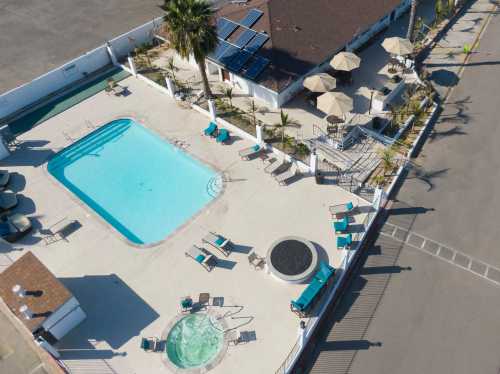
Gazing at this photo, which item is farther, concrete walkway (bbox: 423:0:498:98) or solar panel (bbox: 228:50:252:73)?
concrete walkway (bbox: 423:0:498:98)

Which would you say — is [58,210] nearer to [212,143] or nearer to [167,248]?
[167,248]

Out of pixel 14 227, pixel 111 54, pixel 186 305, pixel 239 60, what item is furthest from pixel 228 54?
pixel 186 305

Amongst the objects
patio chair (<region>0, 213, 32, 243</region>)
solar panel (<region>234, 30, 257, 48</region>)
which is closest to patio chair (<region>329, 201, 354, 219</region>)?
solar panel (<region>234, 30, 257, 48</region>)

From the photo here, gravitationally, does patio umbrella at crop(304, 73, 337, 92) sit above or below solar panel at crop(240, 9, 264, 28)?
below

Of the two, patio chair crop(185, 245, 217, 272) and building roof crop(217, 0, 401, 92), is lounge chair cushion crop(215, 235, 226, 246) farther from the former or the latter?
building roof crop(217, 0, 401, 92)

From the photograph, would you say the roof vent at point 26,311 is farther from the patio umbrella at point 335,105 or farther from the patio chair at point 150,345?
the patio umbrella at point 335,105

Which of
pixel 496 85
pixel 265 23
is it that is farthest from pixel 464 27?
pixel 265 23
